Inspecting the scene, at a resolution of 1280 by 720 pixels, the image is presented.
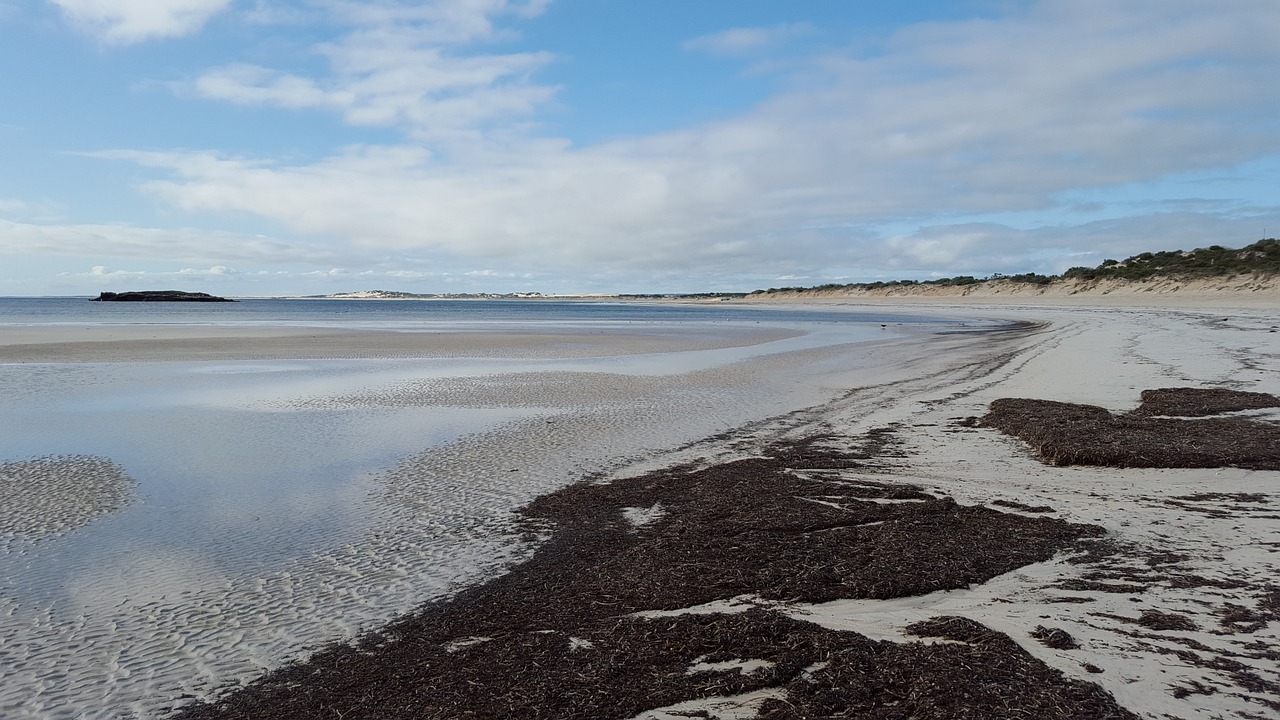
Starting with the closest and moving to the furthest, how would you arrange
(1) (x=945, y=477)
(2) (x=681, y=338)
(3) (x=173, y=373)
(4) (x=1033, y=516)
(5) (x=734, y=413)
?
(4) (x=1033, y=516), (1) (x=945, y=477), (5) (x=734, y=413), (3) (x=173, y=373), (2) (x=681, y=338)

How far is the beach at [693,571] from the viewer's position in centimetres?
403

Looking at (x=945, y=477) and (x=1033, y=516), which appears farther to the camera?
(x=945, y=477)

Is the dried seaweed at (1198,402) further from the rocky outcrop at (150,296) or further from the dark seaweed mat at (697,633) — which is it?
the rocky outcrop at (150,296)

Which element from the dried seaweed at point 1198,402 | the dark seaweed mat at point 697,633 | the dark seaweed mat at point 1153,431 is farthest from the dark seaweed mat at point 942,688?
the dried seaweed at point 1198,402

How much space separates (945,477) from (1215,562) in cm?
310

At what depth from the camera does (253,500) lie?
801 centimetres

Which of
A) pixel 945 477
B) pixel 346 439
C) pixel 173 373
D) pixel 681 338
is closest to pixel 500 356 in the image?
pixel 173 373

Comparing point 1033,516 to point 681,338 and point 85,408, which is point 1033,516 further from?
point 681,338

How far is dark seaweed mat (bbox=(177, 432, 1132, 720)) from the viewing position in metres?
3.76

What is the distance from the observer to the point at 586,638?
15.0ft

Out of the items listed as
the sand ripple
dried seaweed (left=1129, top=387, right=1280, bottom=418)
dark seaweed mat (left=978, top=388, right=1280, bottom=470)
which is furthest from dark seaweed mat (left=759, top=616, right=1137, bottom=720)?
dried seaweed (left=1129, top=387, right=1280, bottom=418)

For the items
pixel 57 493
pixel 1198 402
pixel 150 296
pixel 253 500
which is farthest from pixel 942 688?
pixel 150 296

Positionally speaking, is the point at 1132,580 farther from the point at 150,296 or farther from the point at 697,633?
the point at 150,296

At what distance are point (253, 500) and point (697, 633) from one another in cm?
571
